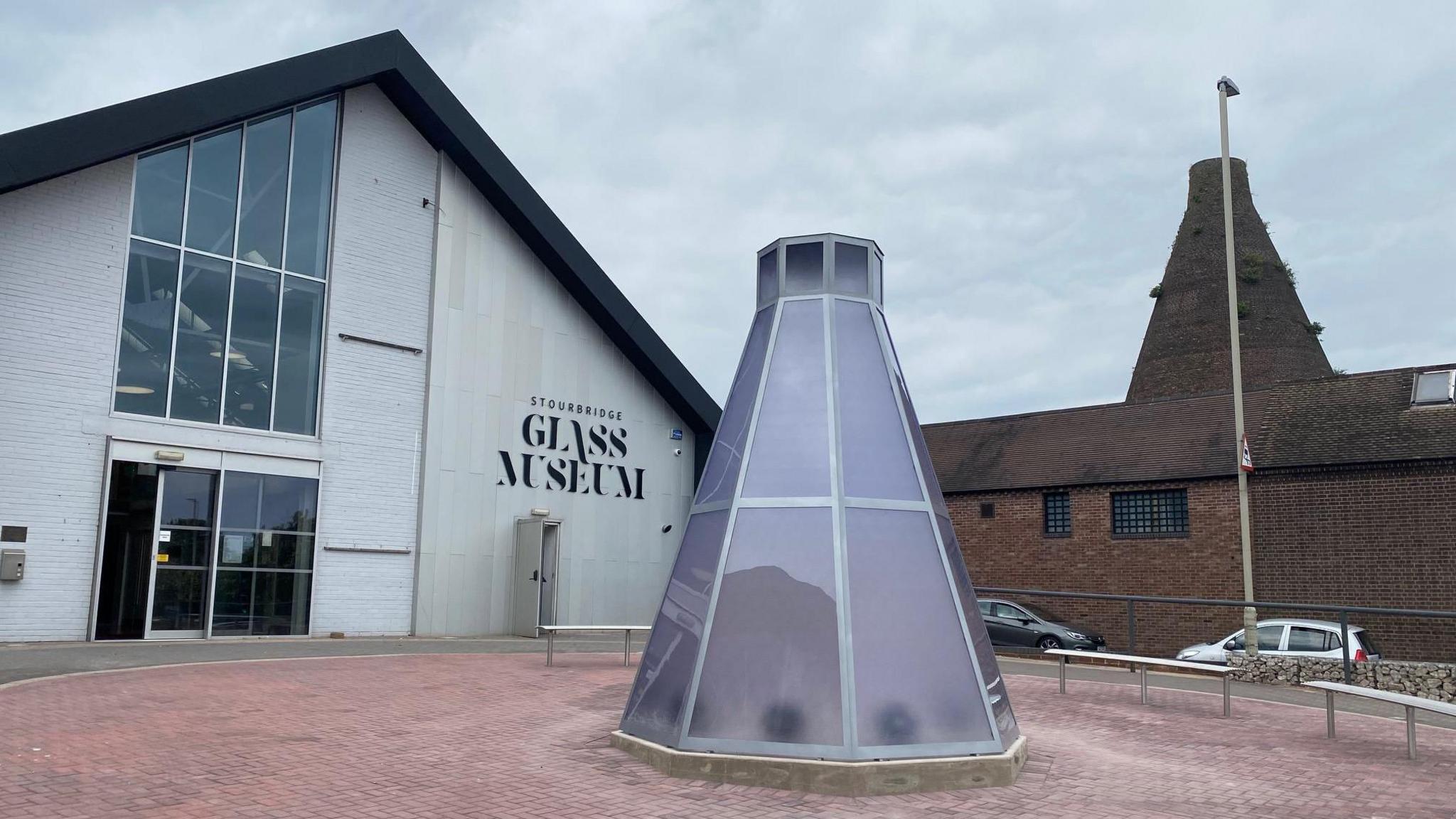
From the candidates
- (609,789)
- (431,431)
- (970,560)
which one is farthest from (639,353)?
(609,789)

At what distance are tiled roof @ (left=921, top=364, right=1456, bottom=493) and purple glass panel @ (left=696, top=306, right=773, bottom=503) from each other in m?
18.1

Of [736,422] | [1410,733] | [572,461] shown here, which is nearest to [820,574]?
[736,422]

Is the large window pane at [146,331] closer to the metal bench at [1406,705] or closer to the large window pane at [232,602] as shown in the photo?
the large window pane at [232,602]

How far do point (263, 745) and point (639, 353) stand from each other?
597 inches

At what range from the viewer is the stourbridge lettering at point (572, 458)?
20.6 meters

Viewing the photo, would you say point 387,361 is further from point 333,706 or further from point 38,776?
point 38,776

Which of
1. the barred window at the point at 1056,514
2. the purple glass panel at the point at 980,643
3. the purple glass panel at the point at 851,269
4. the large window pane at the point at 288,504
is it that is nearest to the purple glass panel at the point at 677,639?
the purple glass panel at the point at 980,643

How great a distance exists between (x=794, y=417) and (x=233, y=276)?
1228 centimetres

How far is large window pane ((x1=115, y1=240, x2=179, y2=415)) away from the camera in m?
15.7

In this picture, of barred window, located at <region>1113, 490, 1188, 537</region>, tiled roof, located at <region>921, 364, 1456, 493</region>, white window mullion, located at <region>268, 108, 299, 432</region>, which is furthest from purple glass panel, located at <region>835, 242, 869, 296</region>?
barred window, located at <region>1113, 490, 1188, 537</region>

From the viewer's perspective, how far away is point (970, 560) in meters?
27.6

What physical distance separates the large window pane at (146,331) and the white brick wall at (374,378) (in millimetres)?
2556

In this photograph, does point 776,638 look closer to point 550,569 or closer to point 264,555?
point 264,555

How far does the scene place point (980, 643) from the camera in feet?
25.6
